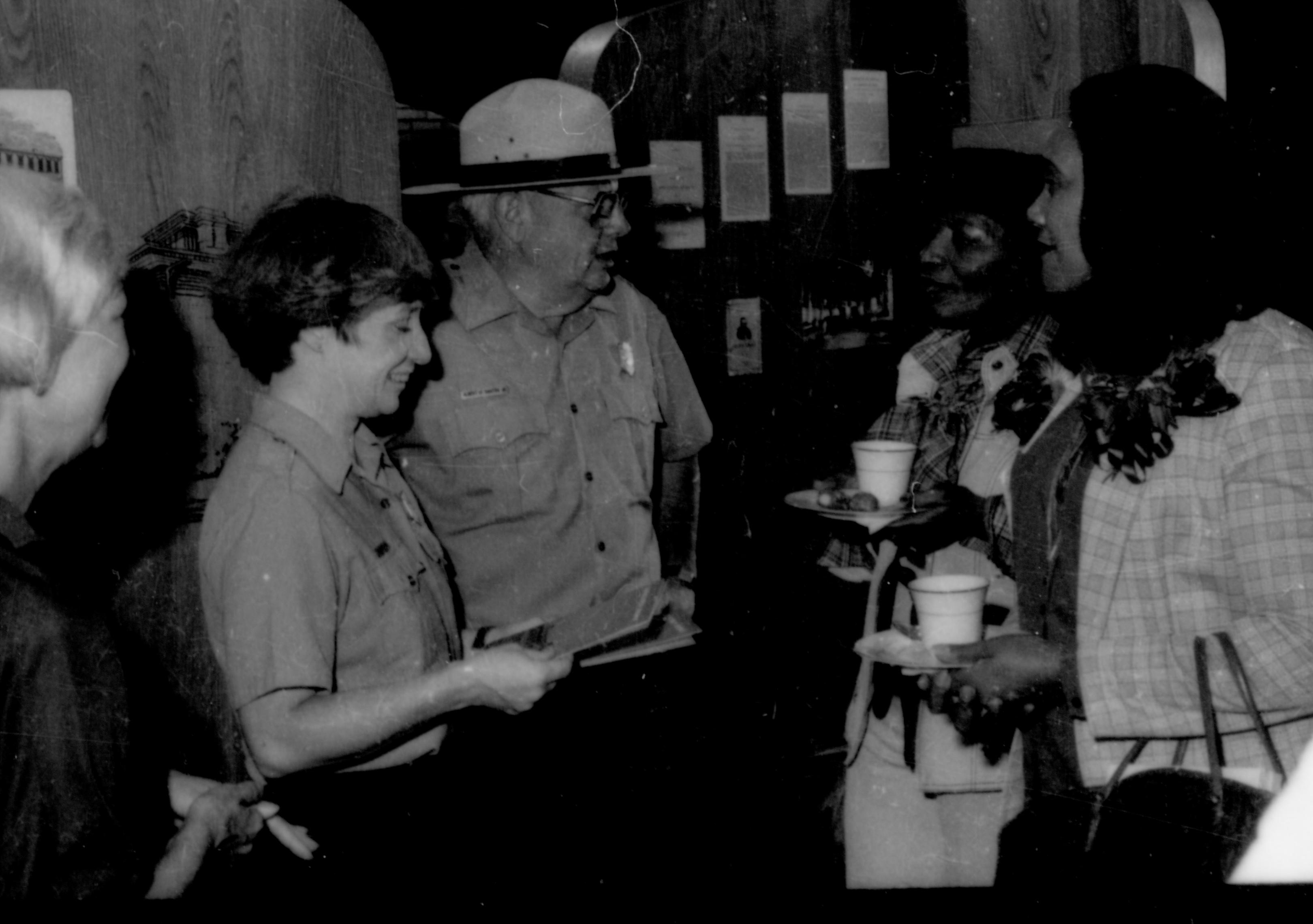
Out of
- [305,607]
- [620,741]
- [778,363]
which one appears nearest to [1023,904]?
[305,607]

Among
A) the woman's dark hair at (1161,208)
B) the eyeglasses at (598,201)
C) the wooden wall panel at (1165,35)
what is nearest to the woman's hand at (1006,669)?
the woman's dark hair at (1161,208)

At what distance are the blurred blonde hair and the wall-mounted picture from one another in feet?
2.15

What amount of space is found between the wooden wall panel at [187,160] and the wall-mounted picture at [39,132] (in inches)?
0.6

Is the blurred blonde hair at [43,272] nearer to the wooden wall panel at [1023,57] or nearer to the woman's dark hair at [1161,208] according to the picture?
the woman's dark hair at [1161,208]

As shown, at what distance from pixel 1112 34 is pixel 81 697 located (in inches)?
99.1

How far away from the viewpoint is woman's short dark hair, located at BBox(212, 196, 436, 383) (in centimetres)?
165

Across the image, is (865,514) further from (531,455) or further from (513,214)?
(513,214)

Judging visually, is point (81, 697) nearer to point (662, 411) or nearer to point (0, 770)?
point (0, 770)

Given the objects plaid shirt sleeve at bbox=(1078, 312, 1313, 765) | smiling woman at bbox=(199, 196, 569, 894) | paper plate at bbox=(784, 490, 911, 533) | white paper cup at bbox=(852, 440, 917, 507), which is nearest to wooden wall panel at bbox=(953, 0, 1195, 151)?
white paper cup at bbox=(852, 440, 917, 507)

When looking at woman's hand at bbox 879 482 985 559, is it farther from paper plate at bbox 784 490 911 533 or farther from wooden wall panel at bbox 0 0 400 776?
wooden wall panel at bbox 0 0 400 776

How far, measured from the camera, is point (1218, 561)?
1494 millimetres

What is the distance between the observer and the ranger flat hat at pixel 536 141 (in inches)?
90.9

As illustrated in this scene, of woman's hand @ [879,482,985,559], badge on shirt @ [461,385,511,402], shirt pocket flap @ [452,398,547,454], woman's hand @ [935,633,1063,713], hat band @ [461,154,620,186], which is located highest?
hat band @ [461,154,620,186]

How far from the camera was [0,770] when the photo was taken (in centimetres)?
93
